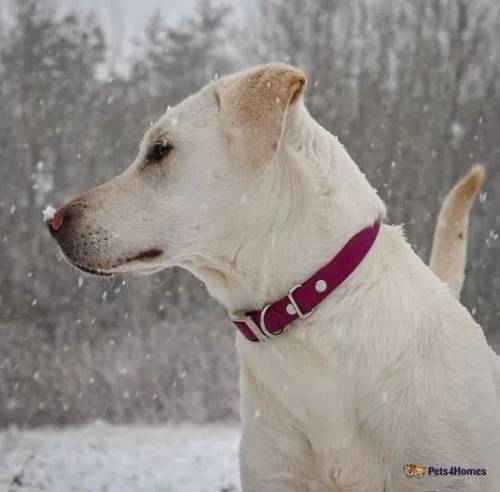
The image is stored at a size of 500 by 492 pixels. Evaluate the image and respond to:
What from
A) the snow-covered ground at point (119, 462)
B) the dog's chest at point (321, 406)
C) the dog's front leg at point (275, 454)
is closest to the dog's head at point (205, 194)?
the dog's chest at point (321, 406)

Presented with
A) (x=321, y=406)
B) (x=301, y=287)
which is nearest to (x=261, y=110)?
(x=301, y=287)

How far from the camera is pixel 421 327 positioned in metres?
2.54

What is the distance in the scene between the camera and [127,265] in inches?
102

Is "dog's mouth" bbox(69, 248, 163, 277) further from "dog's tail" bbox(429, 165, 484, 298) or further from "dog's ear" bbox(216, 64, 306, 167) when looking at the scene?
"dog's tail" bbox(429, 165, 484, 298)

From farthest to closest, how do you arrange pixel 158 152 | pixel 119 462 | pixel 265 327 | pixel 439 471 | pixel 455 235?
1. pixel 119 462
2. pixel 455 235
3. pixel 158 152
4. pixel 265 327
5. pixel 439 471

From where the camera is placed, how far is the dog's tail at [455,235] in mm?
3531

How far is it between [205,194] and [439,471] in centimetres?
104

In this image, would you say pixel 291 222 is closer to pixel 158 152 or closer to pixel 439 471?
pixel 158 152

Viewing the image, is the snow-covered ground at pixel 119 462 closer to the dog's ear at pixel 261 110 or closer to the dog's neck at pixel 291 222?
the dog's neck at pixel 291 222

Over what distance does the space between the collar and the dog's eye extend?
21.8 inches

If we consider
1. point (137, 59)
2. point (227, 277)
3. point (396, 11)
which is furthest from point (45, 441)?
point (396, 11)

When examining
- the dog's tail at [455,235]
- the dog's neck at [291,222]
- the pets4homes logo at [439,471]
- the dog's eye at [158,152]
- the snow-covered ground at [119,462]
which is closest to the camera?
the pets4homes logo at [439,471]

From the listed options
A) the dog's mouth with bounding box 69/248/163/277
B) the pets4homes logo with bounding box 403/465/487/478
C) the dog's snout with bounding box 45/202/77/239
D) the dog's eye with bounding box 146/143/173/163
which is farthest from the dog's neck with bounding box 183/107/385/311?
the pets4homes logo with bounding box 403/465/487/478

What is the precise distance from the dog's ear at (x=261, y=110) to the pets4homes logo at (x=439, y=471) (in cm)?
96
